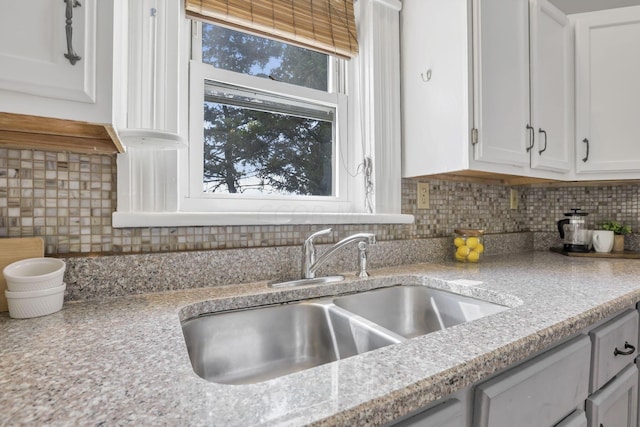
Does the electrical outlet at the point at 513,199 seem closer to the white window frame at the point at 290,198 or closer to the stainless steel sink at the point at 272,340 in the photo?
the white window frame at the point at 290,198

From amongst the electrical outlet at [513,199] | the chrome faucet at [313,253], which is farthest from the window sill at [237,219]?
the electrical outlet at [513,199]

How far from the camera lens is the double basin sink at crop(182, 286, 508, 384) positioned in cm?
80

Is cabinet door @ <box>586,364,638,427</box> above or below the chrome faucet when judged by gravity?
below

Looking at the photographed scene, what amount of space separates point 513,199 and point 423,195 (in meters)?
0.82

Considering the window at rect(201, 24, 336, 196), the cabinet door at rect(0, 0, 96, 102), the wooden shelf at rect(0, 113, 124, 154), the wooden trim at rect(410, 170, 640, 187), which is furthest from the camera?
the wooden trim at rect(410, 170, 640, 187)

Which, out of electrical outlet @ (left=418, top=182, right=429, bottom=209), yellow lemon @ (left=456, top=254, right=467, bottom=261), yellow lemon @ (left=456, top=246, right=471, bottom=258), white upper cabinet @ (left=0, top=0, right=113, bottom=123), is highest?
white upper cabinet @ (left=0, top=0, right=113, bottom=123)

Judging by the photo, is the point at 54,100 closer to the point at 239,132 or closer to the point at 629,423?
the point at 239,132

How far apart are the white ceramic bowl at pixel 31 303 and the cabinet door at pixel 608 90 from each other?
216 cm

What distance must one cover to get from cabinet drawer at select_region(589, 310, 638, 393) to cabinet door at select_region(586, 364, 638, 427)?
0.02 meters

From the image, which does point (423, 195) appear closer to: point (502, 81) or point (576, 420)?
point (502, 81)

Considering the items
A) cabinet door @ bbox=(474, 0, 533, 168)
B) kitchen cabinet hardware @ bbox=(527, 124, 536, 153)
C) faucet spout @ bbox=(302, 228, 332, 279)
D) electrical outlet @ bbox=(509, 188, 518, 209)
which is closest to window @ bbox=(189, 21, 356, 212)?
faucet spout @ bbox=(302, 228, 332, 279)

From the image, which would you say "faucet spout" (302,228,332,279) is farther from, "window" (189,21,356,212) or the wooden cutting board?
the wooden cutting board

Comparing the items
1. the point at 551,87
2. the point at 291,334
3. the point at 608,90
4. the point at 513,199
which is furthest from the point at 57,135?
the point at 608,90

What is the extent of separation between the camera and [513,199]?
197 cm
